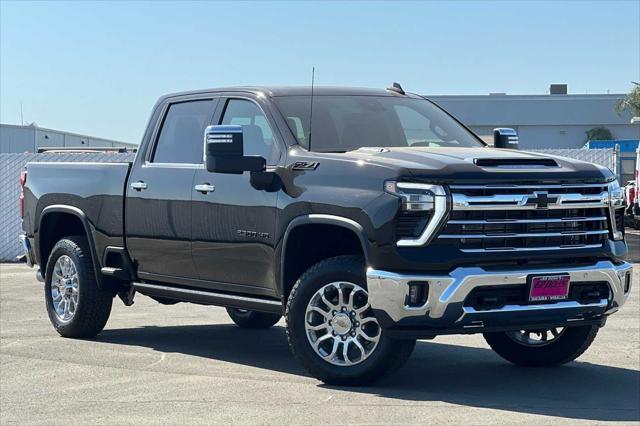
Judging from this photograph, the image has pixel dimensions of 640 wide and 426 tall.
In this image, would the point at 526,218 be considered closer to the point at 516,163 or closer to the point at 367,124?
the point at 516,163

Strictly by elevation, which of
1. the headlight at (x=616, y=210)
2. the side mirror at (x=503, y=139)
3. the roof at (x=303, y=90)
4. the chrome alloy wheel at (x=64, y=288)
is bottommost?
the chrome alloy wheel at (x=64, y=288)

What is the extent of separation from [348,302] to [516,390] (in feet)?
4.20

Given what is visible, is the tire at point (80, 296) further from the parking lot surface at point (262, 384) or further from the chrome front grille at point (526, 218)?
the chrome front grille at point (526, 218)

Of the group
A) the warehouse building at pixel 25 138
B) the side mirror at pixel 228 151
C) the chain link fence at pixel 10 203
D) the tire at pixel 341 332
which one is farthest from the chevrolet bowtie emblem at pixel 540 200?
the warehouse building at pixel 25 138

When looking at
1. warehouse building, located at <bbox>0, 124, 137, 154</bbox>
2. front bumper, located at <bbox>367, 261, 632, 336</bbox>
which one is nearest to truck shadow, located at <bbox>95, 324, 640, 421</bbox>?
front bumper, located at <bbox>367, 261, 632, 336</bbox>

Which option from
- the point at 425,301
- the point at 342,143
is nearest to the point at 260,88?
the point at 342,143

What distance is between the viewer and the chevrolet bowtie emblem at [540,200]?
781 cm

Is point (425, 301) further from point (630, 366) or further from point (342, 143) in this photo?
point (630, 366)

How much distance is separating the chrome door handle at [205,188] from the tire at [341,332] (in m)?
1.29

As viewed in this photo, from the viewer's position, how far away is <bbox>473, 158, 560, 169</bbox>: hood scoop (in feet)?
25.9

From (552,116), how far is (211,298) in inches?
2800

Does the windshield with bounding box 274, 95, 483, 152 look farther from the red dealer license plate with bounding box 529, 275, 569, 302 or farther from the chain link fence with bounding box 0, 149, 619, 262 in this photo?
the chain link fence with bounding box 0, 149, 619, 262

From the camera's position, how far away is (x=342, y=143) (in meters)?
8.83

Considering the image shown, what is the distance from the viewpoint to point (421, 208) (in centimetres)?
757
